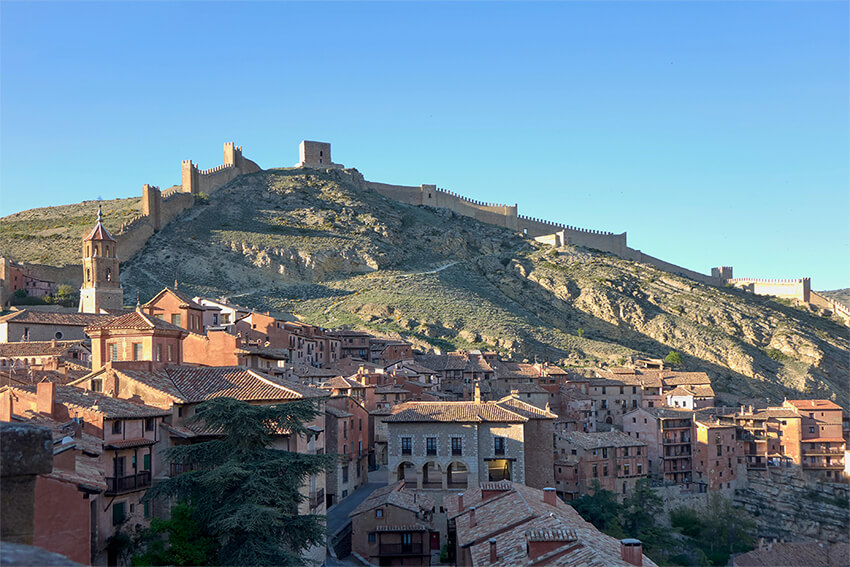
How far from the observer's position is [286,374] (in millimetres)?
42469

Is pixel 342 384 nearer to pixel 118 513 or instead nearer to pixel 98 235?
pixel 118 513

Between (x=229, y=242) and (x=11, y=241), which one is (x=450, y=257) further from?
(x=11, y=241)

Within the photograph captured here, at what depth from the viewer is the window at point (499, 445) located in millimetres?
40438

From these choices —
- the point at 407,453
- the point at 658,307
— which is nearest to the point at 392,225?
the point at 658,307

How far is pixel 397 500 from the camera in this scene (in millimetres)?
33562

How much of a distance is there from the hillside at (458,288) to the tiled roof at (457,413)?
40722mm

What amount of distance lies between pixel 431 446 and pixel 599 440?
1545 centimetres

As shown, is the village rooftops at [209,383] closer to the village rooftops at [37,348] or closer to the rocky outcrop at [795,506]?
the village rooftops at [37,348]

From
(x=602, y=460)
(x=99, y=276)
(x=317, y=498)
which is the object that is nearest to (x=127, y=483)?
(x=317, y=498)

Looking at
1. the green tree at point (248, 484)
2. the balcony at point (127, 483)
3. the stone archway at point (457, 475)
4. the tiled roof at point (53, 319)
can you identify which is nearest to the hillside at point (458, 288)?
the tiled roof at point (53, 319)

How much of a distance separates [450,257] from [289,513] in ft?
311

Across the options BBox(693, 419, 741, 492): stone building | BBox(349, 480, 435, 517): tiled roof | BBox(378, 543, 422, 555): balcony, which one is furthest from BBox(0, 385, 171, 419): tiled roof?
BBox(693, 419, 741, 492): stone building

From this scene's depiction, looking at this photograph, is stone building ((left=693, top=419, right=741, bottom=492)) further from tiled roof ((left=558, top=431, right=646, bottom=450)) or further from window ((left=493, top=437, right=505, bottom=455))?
window ((left=493, top=437, right=505, bottom=455))

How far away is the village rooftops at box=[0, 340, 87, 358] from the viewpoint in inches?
1884
